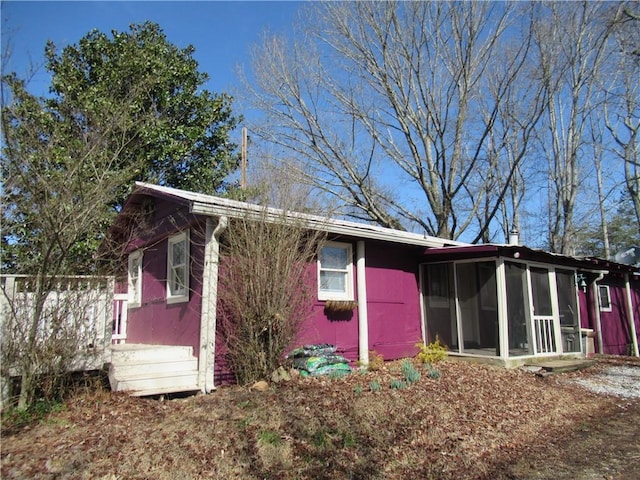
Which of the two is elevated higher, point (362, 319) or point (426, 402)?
point (362, 319)

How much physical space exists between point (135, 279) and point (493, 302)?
26.2 ft

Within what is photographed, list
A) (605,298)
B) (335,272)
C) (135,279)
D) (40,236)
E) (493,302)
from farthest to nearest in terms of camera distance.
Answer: (605,298)
(135,279)
(493,302)
(335,272)
(40,236)

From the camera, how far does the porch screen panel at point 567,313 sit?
1184 centimetres

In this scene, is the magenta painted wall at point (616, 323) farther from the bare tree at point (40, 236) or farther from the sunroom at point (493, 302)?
the bare tree at point (40, 236)

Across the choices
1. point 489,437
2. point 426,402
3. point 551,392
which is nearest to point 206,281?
point 426,402

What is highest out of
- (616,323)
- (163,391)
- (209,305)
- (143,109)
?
(143,109)

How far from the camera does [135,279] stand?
11273mm

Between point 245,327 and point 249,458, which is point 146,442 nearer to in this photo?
point 249,458

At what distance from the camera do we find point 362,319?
946cm

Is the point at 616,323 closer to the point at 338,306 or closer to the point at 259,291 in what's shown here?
the point at 338,306

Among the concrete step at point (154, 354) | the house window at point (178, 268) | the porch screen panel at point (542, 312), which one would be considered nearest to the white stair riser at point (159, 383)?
the concrete step at point (154, 354)

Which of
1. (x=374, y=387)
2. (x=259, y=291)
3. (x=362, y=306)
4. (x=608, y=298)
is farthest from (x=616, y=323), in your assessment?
(x=259, y=291)

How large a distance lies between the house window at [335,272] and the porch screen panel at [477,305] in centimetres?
278

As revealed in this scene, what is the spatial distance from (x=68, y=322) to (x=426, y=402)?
4646mm
